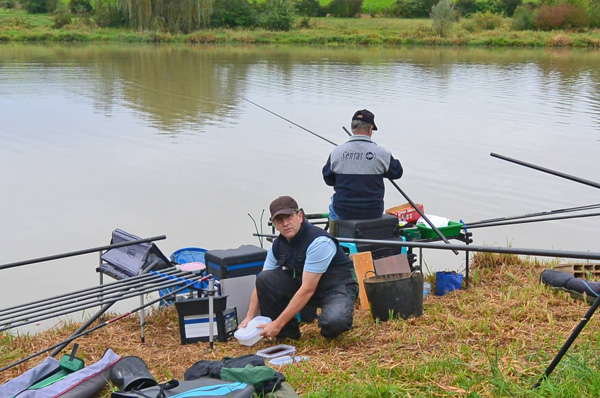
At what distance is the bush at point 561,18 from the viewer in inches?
1572

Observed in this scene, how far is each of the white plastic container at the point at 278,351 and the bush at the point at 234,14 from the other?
37.6 m

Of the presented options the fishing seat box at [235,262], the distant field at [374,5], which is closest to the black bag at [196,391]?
the fishing seat box at [235,262]

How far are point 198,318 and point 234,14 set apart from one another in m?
38.2

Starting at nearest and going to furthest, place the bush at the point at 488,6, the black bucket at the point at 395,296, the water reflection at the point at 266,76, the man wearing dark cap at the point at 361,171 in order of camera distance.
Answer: the black bucket at the point at 395,296 → the man wearing dark cap at the point at 361,171 → the water reflection at the point at 266,76 → the bush at the point at 488,6

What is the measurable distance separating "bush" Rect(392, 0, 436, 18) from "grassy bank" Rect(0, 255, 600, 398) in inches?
1774

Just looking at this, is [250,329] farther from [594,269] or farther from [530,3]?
[530,3]

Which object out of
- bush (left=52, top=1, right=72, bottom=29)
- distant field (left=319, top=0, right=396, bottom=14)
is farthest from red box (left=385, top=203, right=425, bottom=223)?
distant field (left=319, top=0, right=396, bottom=14)

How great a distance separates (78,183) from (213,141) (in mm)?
2806

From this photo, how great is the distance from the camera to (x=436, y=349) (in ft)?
11.6

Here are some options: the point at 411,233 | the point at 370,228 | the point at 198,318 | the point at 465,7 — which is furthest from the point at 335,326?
the point at 465,7

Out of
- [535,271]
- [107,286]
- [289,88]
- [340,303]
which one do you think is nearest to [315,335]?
[340,303]

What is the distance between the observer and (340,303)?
152 inches

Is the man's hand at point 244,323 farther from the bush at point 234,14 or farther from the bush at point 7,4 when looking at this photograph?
the bush at point 7,4

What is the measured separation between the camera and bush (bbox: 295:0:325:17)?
47.5m
